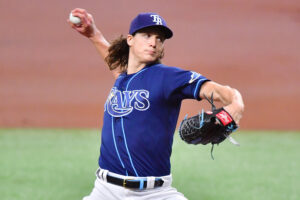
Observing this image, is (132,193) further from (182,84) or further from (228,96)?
(228,96)

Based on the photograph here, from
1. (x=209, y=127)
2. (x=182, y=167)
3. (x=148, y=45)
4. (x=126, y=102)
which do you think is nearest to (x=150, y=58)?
(x=148, y=45)

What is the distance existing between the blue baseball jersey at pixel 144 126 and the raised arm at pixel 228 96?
23 cm

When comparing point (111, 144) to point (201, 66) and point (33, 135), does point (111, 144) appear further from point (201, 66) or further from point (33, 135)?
point (201, 66)

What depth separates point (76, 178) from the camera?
5867 millimetres

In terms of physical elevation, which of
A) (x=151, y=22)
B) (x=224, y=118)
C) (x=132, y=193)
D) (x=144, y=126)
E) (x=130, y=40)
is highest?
(x=151, y=22)

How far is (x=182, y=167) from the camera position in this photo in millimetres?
6684

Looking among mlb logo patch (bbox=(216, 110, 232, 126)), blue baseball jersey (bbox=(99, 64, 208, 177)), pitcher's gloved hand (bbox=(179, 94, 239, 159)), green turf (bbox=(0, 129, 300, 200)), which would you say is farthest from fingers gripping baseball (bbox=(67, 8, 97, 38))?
green turf (bbox=(0, 129, 300, 200))

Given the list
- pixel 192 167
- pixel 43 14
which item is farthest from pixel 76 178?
pixel 43 14

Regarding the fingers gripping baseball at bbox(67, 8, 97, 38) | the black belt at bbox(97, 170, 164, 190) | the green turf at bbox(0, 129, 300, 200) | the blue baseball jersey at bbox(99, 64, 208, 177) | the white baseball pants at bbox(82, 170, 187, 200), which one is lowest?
the green turf at bbox(0, 129, 300, 200)

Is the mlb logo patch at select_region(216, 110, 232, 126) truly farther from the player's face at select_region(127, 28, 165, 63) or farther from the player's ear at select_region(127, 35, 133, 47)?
the player's ear at select_region(127, 35, 133, 47)

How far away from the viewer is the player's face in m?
2.80

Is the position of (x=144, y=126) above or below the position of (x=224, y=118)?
below

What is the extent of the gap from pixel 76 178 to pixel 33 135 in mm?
3661

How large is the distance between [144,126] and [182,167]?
422 cm
